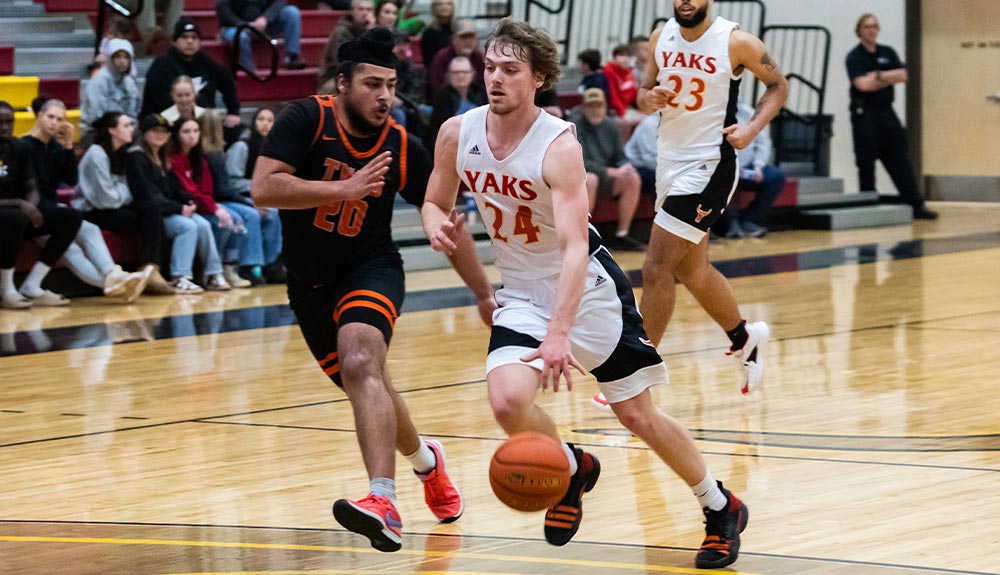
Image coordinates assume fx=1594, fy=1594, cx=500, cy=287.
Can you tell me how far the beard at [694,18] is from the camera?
7.38 metres

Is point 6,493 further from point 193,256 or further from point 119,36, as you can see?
point 119,36

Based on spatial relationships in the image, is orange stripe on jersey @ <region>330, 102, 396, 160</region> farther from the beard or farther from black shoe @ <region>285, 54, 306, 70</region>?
black shoe @ <region>285, 54, 306, 70</region>

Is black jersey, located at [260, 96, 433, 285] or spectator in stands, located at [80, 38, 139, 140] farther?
spectator in stands, located at [80, 38, 139, 140]

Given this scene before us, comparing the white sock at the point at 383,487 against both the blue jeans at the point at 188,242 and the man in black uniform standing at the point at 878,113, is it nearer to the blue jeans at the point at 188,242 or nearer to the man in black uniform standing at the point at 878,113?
the blue jeans at the point at 188,242

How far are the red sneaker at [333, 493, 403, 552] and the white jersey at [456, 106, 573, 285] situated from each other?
2.61 feet

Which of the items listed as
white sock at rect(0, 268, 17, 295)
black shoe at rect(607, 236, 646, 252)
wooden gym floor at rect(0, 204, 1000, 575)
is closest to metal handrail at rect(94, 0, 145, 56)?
white sock at rect(0, 268, 17, 295)

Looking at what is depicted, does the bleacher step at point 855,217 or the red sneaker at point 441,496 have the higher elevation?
the red sneaker at point 441,496

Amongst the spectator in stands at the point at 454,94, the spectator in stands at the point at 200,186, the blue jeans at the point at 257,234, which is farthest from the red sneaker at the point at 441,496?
the spectator in stands at the point at 454,94

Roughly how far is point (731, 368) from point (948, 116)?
12.5 metres

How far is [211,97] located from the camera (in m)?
13.7

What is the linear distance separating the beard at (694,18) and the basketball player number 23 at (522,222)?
294 cm

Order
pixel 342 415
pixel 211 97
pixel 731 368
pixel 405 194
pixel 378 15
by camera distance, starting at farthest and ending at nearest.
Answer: pixel 378 15 → pixel 211 97 → pixel 731 368 → pixel 342 415 → pixel 405 194

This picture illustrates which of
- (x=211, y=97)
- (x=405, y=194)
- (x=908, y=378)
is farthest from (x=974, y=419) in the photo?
(x=211, y=97)

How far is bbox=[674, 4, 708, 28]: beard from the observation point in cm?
738
